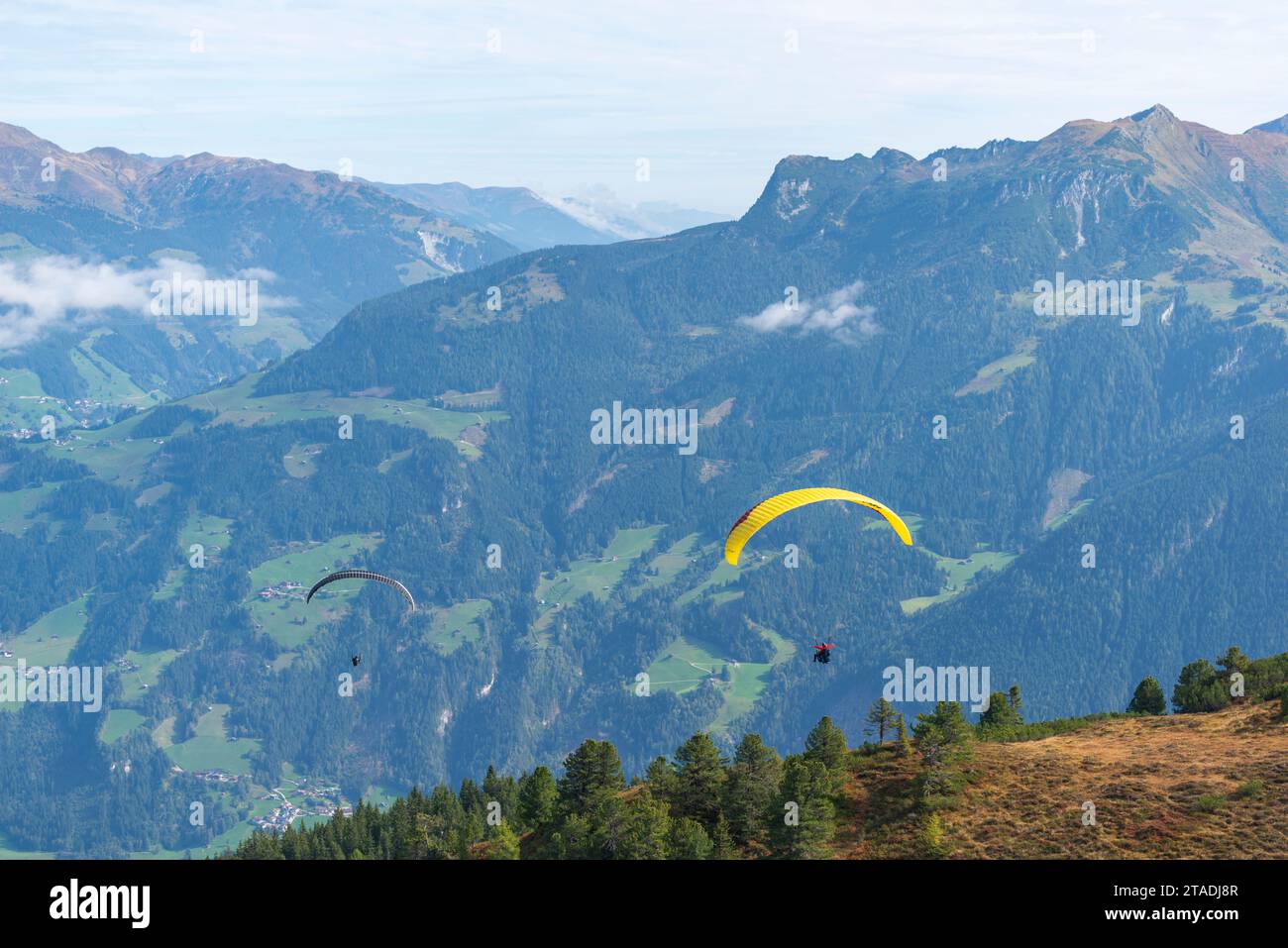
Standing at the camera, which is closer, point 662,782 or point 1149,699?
point 662,782

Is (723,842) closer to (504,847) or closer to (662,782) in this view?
(662,782)

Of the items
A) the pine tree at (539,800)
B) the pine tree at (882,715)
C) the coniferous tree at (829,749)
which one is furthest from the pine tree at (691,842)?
the pine tree at (539,800)

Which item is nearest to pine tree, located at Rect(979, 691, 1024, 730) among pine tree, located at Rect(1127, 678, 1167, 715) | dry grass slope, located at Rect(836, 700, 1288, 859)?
pine tree, located at Rect(1127, 678, 1167, 715)

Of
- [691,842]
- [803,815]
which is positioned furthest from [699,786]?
[803,815]

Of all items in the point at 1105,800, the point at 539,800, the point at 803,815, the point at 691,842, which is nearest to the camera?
the point at 691,842

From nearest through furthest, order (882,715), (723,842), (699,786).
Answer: (723,842)
(699,786)
(882,715)

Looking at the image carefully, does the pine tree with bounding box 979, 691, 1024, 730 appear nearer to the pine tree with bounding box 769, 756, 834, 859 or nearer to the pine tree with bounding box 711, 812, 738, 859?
the pine tree with bounding box 769, 756, 834, 859

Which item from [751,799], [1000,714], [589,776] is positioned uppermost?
[589,776]
